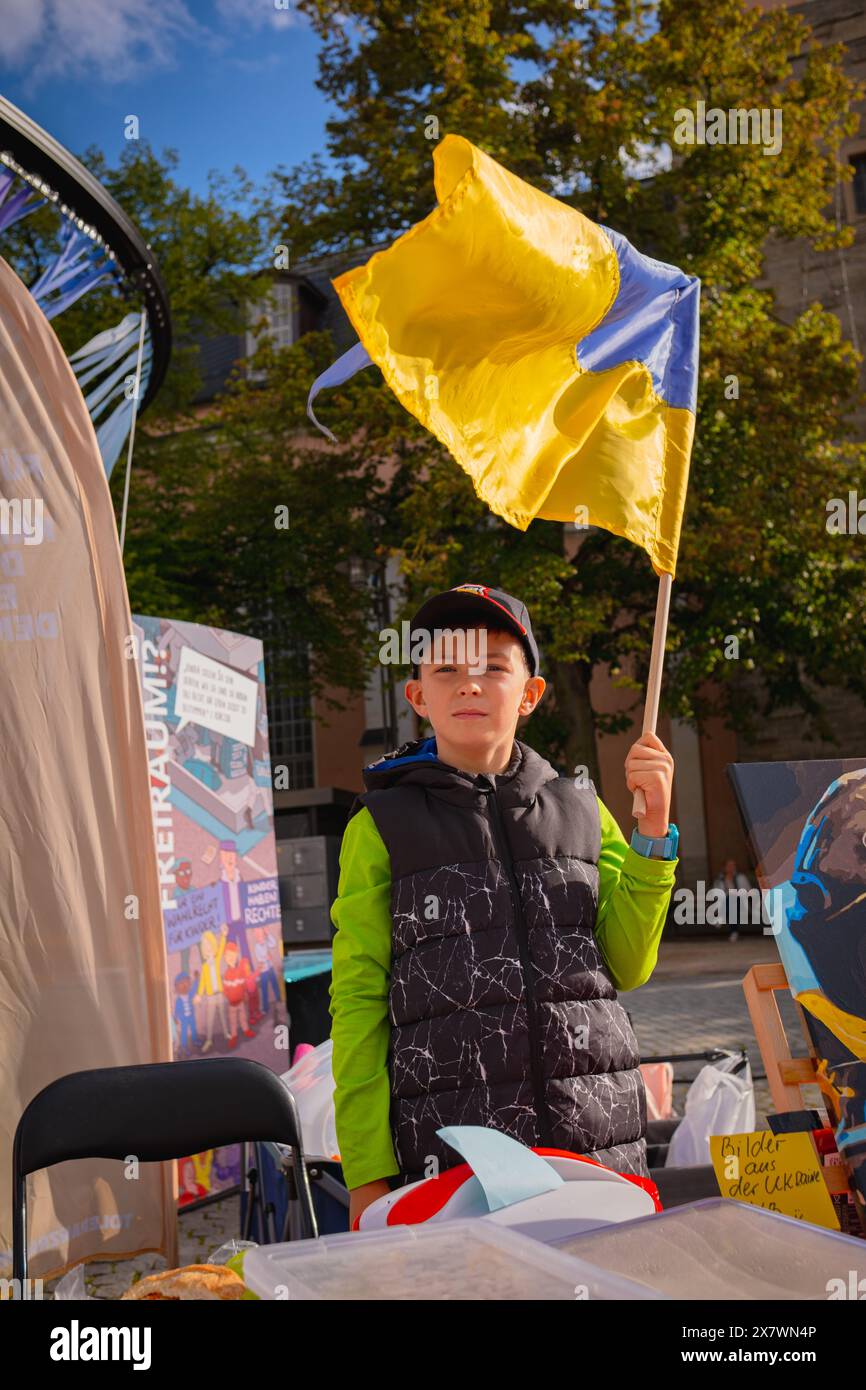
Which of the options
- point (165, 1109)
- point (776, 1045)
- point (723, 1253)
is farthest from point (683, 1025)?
point (723, 1253)

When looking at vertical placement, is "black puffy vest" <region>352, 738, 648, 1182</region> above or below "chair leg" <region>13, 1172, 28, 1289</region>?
above

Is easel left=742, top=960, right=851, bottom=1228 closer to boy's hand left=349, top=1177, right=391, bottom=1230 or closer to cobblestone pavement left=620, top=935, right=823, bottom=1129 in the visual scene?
boy's hand left=349, top=1177, right=391, bottom=1230

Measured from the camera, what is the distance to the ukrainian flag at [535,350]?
2562 mm

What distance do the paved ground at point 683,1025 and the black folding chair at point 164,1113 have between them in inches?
30.7

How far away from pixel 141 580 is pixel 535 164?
28.0ft

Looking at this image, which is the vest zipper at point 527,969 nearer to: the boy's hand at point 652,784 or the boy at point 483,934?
the boy at point 483,934

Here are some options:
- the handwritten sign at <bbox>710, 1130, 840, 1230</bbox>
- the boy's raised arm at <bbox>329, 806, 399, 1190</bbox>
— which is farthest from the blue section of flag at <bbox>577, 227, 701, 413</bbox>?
the handwritten sign at <bbox>710, 1130, 840, 1230</bbox>

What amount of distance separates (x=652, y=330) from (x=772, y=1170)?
2.09m

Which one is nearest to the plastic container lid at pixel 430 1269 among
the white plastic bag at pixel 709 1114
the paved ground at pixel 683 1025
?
the paved ground at pixel 683 1025

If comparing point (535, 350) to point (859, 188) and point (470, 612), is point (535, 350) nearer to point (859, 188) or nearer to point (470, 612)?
point (470, 612)

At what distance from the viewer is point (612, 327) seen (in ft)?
10.1

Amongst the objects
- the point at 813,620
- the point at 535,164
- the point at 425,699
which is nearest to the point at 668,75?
the point at 535,164

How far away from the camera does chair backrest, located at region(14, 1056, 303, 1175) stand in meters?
2.75

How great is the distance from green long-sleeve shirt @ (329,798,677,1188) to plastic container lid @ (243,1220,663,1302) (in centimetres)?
104
